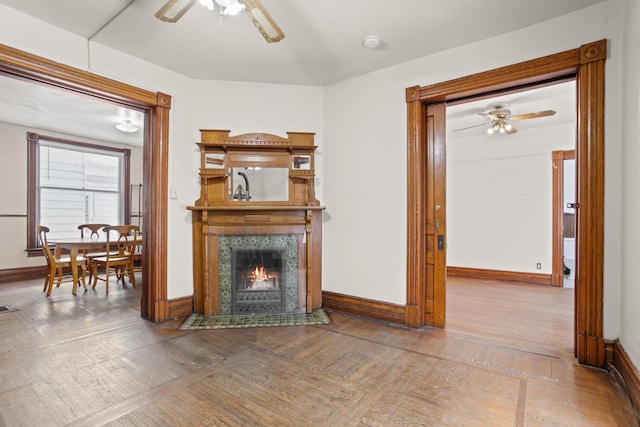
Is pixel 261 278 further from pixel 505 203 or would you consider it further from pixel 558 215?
pixel 558 215

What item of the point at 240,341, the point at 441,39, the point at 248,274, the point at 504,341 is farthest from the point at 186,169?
the point at 504,341

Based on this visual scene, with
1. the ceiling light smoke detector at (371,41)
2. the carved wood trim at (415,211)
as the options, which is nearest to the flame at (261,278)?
the carved wood trim at (415,211)

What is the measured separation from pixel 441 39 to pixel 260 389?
2.95 m

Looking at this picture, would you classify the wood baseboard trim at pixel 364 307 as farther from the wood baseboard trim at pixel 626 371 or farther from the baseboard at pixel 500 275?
the baseboard at pixel 500 275

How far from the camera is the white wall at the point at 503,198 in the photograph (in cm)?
486

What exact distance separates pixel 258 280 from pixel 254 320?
0.43 metres

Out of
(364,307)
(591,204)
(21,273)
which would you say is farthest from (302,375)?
(21,273)

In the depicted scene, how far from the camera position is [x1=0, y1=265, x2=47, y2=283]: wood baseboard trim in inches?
195

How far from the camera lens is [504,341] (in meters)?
2.65

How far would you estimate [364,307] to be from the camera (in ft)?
10.7

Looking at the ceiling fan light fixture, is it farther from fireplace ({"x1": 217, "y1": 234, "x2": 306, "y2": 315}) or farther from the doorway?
the doorway

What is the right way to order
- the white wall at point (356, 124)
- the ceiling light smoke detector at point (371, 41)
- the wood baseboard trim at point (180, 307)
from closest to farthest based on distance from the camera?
1. the white wall at point (356, 124)
2. the ceiling light smoke detector at point (371, 41)
3. the wood baseboard trim at point (180, 307)

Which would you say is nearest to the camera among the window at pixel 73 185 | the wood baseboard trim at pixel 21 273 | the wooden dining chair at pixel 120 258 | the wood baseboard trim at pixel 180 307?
the wood baseboard trim at pixel 180 307

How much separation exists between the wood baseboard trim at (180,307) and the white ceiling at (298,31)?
91.9 inches
